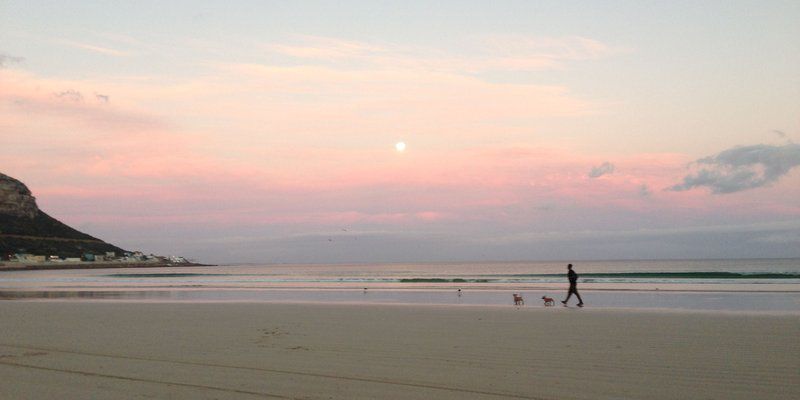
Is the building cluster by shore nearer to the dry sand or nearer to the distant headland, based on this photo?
the distant headland

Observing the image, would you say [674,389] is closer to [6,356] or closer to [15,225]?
[6,356]

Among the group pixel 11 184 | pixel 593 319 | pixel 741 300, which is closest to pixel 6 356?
pixel 593 319

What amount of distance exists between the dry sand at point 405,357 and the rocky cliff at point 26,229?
539ft

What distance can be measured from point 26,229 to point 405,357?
191 meters

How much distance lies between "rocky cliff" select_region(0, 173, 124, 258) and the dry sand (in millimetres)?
164152

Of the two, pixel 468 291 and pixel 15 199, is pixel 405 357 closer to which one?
pixel 468 291

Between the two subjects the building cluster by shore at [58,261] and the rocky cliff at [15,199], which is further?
the rocky cliff at [15,199]

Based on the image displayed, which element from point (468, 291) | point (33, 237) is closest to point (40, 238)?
point (33, 237)

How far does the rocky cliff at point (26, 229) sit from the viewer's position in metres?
160

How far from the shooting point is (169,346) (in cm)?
1245

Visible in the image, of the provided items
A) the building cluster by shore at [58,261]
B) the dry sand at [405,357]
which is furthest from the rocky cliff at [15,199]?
the dry sand at [405,357]

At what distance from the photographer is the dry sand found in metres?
8.12

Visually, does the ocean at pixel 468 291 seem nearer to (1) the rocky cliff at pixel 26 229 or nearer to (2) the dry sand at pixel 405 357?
(2) the dry sand at pixel 405 357

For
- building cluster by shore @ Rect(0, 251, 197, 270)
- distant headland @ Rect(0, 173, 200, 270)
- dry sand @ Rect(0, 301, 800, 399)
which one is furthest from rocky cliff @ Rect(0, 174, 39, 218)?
dry sand @ Rect(0, 301, 800, 399)
